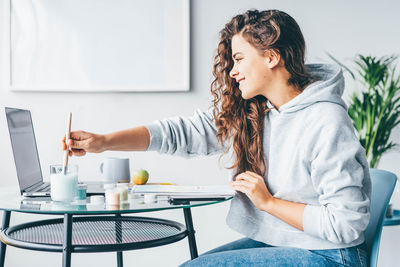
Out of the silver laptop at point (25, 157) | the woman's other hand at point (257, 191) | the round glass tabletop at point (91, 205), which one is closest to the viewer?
the round glass tabletop at point (91, 205)

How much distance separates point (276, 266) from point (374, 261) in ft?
1.14

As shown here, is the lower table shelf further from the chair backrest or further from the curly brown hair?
the chair backrest

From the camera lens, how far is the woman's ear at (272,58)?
1.43 metres

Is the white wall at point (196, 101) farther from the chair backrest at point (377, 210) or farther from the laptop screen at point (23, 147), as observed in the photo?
the chair backrest at point (377, 210)

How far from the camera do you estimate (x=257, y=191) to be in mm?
1342

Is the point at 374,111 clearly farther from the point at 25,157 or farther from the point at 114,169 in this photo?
the point at 25,157

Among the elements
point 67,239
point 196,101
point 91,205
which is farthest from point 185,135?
point 196,101

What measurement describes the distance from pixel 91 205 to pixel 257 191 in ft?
1.49

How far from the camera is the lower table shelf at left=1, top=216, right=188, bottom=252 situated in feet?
4.29

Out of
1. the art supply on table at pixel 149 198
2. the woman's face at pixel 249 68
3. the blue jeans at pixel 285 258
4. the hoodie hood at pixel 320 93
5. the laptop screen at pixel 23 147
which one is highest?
the woman's face at pixel 249 68

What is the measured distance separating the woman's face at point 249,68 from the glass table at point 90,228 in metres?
0.36

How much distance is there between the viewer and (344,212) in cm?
122

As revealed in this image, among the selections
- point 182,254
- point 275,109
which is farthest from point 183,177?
point 275,109

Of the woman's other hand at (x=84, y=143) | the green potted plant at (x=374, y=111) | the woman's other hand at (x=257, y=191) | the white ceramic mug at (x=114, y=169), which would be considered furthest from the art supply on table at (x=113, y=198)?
the green potted plant at (x=374, y=111)
